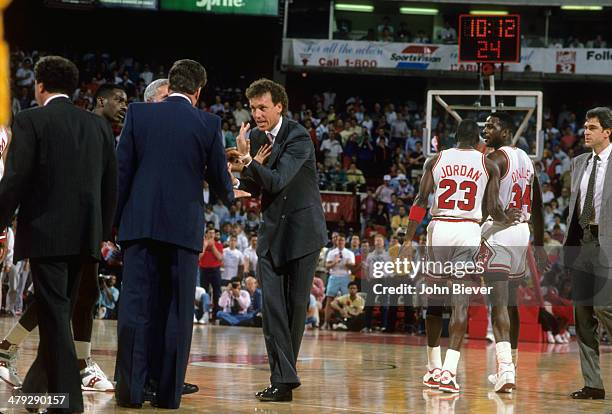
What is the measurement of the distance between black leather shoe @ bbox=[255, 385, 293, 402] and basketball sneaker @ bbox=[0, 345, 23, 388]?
1.68m

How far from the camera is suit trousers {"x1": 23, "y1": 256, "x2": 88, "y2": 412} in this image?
5164 millimetres

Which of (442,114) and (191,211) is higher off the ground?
(442,114)

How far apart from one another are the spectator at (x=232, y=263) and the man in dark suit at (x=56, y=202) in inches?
539

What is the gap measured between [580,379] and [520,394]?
1928 mm

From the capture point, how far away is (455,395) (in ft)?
25.1

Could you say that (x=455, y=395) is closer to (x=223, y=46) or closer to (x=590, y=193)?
(x=590, y=193)

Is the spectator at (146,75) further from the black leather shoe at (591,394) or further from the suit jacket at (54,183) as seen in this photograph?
the suit jacket at (54,183)

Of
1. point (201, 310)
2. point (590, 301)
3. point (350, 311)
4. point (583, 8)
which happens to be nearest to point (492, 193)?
point (590, 301)

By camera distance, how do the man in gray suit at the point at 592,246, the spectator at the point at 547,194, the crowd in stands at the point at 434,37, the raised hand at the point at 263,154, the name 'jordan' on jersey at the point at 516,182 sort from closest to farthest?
the raised hand at the point at 263,154 → the man in gray suit at the point at 592,246 → the name 'jordan' on jersey at the point at 516,182 → the spectator at the point at 547,194 → the crowd in stands at the point at 434,37

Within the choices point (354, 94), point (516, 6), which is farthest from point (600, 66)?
point (354, 94)

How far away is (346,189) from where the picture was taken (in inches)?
996

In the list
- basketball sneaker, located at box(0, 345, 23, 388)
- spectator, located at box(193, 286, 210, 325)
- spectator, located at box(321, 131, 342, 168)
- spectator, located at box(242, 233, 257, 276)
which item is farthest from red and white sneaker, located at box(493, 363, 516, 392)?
spectator, located at box(321, 131, 342, 168)

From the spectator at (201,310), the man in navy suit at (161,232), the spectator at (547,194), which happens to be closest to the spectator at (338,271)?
the spectator at (201,310)

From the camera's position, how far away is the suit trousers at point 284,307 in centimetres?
694
